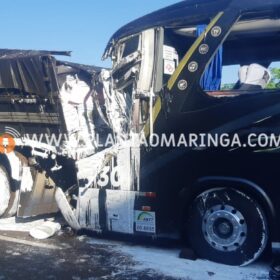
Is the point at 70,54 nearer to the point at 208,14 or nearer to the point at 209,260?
the point at 208,14

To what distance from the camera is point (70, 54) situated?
17.3 feet

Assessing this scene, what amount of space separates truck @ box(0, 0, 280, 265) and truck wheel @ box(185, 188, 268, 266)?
0.01 metres

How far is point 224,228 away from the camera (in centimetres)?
414

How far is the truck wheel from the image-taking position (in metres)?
3.99

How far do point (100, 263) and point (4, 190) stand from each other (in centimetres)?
227

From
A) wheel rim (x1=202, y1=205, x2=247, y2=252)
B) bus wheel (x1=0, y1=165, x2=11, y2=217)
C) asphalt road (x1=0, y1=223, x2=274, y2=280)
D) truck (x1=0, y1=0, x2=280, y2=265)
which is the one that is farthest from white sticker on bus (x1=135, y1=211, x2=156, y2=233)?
bus wheel (x1=0, y1=165, x2=11, y2=217)

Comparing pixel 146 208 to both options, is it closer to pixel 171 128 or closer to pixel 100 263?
pixel 100 263

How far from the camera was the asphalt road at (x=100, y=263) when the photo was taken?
13.1 feet

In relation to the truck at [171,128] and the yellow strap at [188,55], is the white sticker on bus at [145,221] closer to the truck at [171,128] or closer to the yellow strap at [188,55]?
the truck at [171,128]

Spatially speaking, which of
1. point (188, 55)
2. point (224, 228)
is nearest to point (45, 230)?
point (224, 228)

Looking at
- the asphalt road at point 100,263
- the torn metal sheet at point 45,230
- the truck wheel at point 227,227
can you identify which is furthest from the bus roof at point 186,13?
the torn metal sheet at point 45,230

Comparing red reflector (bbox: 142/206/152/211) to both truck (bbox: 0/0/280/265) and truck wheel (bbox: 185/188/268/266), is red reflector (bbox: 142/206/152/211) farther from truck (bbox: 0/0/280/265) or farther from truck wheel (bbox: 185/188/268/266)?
truck wheel (bbox: 185/188/268/266)

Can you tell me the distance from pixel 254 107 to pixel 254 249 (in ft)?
4.58

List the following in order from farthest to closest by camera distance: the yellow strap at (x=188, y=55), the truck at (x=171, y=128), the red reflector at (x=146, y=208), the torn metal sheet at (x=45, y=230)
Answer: the torn metal sheet at (x=45, y=230), the red reflector at (x=146, y=208), the yellow strap at (x=188, y=55), the truck at (x=171, y=128)
